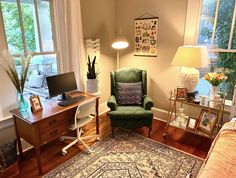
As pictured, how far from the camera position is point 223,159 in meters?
1.35

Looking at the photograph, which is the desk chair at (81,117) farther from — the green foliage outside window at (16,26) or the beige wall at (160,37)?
the beige wall at (160,37)

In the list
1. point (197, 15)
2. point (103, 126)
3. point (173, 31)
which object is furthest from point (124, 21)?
point (103, 126)

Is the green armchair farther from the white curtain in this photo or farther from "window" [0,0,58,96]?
"window" [0,0,58,96]

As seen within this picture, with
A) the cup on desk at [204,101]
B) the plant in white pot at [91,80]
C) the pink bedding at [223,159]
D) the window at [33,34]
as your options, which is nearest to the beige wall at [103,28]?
the plant in white pot at [91,80]

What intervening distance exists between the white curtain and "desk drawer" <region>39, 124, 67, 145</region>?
99cm

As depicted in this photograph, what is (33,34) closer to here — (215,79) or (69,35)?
(69,35)

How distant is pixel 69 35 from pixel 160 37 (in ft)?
5.00

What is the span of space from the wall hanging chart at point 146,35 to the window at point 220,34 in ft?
2.45

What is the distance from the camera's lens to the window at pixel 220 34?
2471mm

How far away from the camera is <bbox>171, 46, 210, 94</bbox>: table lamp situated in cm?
234

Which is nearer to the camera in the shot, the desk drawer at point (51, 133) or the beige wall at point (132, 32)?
the desk drawer at point (51, 133)

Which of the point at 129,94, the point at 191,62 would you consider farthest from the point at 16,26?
the point at 191,62

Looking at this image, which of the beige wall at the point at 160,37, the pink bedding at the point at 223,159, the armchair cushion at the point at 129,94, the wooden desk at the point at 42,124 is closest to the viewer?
the pink bedding at the point at 223,159

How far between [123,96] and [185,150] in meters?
1.23
